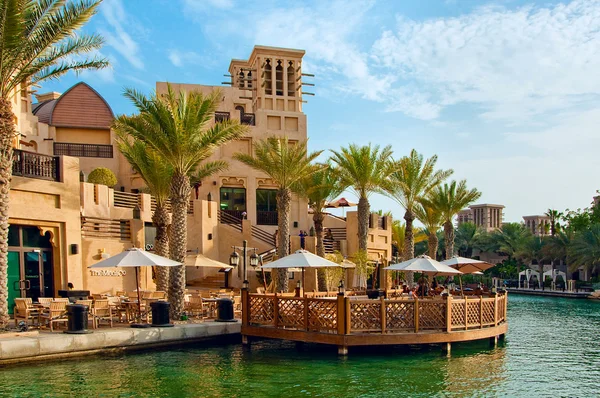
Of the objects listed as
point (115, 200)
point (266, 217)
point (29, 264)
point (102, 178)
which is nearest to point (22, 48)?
point (29, 264)

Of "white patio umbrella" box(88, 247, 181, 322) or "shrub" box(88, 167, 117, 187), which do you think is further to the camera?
"shrub" box(88, 167, 117, 187)

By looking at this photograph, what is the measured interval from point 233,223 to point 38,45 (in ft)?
75.8

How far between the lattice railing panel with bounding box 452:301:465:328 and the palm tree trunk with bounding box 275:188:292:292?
1198cm

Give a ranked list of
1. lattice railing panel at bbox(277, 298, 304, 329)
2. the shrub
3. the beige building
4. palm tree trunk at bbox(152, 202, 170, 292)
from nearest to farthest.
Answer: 1. lattice railing panel at bbox(277, 298, 304, 329)
2. the beige building
3. palm tree trunk at bbox(152, 202, 170, 292)
4. the shrub

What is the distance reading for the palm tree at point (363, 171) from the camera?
33719 mm

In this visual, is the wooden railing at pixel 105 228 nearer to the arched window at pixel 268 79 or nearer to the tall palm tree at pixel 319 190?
the tall palm tree at pixel 319 190

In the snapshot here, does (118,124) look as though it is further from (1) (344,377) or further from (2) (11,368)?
(1) (344,377)

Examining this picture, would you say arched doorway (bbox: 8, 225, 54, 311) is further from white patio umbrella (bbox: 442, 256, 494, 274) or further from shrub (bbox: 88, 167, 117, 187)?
white patio umbrella (bbox: 442, 256, 494, 274)

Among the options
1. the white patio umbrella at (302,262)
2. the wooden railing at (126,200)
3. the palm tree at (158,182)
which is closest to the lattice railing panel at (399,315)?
the white patio umbrella at (302,262)

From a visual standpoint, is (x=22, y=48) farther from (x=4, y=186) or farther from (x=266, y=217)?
(x=266, y=217)

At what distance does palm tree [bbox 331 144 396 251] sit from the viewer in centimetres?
3372

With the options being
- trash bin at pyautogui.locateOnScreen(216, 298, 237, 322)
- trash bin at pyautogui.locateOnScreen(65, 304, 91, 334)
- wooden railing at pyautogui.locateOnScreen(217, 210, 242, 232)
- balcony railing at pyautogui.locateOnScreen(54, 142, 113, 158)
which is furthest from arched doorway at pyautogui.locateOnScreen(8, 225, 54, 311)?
balcony railing at pyautogui.locateOnScreen(54, 142, 113, 158)

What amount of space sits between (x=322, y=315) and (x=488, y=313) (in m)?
5.82

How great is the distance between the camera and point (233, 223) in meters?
40.1
